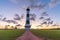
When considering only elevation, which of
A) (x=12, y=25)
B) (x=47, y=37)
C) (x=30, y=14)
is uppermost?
(x=30, y=14)

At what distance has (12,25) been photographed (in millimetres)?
3957

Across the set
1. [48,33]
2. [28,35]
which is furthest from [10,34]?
[48,33]

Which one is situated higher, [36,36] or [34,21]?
[34,21]

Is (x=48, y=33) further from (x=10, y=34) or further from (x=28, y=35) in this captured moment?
(x=10, y=34)

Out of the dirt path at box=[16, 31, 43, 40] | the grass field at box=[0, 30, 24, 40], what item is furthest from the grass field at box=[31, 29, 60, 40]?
the grass field at box=[0, 30, 24, 40]

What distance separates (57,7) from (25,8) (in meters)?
0.67

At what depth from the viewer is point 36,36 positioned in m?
3.90

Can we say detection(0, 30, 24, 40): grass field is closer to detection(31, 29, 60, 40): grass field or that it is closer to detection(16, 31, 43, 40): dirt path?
detection(16, 31, 43, 40): dirt path

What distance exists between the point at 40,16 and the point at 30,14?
234mm

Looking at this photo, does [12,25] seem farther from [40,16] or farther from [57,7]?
[57,7]

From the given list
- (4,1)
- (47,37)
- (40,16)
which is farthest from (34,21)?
(4,1)

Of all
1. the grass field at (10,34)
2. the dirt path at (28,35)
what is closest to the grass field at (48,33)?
the dirt path at (28,35)

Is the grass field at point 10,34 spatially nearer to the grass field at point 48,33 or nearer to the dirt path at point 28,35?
the dirt path at point 28,35

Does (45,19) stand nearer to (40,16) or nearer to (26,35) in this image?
(40,16)
